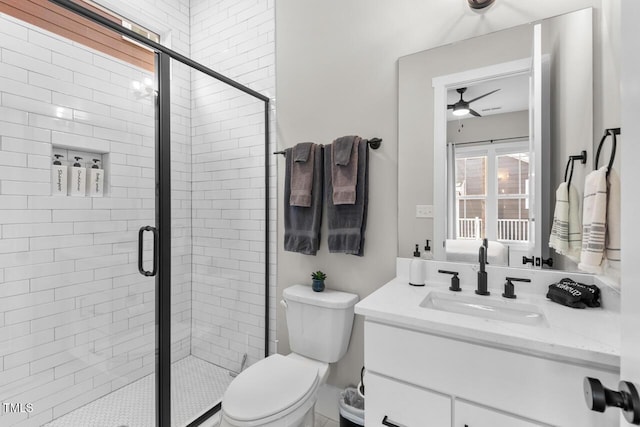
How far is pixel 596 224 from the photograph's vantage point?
95 centimetres

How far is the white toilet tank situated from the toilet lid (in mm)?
184

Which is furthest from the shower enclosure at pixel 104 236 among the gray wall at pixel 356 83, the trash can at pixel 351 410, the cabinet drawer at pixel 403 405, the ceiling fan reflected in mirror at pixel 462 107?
the ceiling fan reflected in mirror at pixel 462 107

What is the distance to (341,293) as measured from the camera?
1786mm

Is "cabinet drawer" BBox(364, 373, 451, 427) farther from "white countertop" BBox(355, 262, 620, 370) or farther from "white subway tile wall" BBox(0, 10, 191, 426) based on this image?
"white subway tile wall" BBox(0, 10, 191, 426)

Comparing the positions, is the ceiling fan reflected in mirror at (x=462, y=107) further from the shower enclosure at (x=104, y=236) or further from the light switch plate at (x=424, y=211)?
the shower enclosure at (x=104, y=236)

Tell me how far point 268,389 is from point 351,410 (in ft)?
1.57

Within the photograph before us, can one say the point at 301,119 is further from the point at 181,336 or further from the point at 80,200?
the point at 181,336

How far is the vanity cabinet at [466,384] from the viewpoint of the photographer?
0.84 meters

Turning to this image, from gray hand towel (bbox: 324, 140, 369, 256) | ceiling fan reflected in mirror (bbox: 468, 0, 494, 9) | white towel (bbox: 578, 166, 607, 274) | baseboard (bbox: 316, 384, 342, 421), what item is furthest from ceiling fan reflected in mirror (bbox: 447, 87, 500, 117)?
baseboard (bbox: 316, 384, 342, 421)

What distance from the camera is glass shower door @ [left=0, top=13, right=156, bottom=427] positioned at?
1.39 metres

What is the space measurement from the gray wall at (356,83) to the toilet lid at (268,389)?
44 cm

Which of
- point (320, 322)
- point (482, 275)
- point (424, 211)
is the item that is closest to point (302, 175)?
point (424, 211)

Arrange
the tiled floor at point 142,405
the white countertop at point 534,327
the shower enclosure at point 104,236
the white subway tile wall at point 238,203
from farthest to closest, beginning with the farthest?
the white subway tile wall at point 238,203
the tiled floor at point 142,405
the shower enclosure at point 104,236
the white countertop at point 534,327

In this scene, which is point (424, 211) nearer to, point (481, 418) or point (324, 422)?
point (481, 418)
